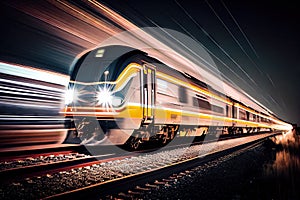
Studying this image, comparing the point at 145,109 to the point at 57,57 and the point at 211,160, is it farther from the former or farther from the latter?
the point at 57,57

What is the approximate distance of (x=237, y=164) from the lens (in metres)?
7.83

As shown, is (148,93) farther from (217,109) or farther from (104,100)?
(217,109)

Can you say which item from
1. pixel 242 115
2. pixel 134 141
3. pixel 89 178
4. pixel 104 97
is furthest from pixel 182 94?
pixel 242 115

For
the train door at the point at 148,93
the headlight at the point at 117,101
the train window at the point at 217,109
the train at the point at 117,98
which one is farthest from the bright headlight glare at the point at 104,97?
the train window at the point at 217,109

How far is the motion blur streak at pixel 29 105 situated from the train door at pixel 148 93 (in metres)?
2.42

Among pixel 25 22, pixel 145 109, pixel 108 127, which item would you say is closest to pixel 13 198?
pixel 108 127

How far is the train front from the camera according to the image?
23.9ft

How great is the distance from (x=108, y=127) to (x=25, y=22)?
5606 mm

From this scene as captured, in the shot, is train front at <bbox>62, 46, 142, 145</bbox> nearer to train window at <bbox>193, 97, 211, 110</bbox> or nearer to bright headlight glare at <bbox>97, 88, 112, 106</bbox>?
bright headlight glare at <bbox>97, 88, 112, 106</bbox>

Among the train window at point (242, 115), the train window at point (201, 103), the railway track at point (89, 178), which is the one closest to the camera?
the railway track at point (89, 178)

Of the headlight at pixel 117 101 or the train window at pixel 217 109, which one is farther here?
the train window at pixel 217 109

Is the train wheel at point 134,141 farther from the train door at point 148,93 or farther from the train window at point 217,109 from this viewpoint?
the train window at point 217,109

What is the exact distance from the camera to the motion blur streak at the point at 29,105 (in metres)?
9.53

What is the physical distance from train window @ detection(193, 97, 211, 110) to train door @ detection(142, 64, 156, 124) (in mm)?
4238
